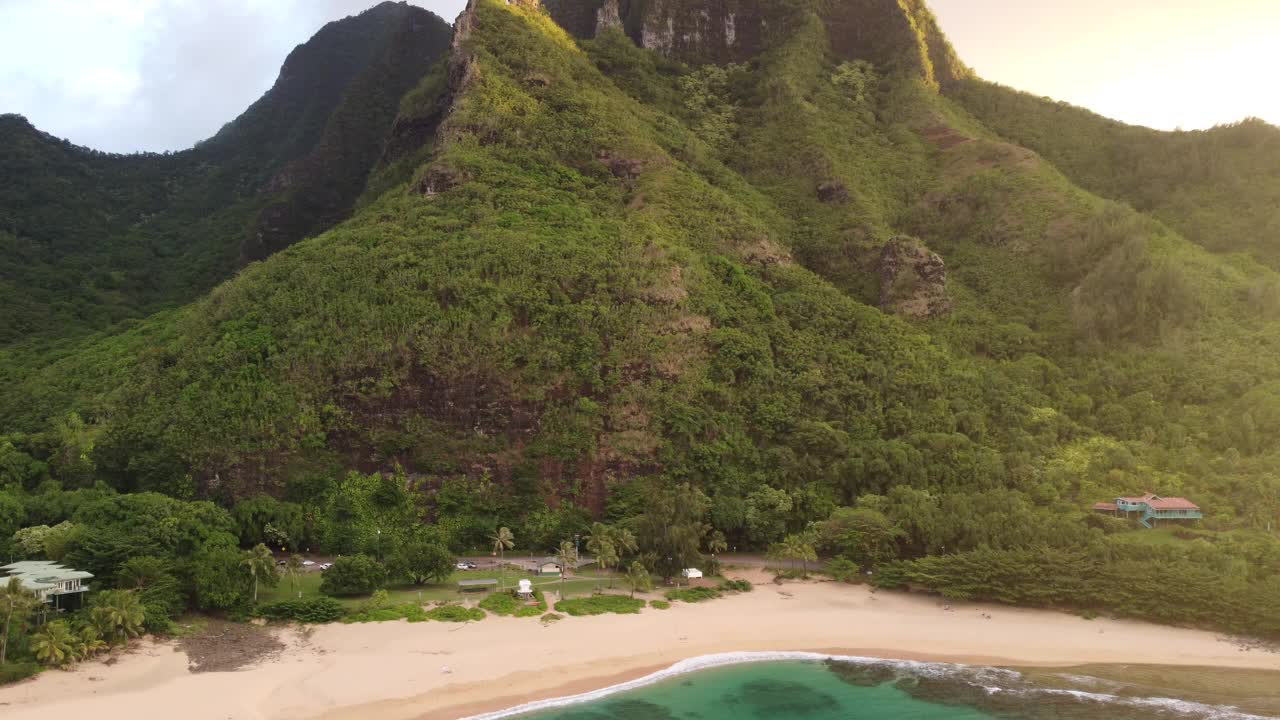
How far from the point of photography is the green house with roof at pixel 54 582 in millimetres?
38844

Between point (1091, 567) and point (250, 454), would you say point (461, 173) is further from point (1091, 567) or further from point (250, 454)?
point (1091, 567)

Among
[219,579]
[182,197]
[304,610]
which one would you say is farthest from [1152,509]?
[182,197]

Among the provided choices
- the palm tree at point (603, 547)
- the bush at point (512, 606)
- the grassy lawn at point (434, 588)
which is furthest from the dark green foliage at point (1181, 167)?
the bush at point (512, 606)

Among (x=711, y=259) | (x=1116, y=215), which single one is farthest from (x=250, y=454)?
(x=1116, y=215)

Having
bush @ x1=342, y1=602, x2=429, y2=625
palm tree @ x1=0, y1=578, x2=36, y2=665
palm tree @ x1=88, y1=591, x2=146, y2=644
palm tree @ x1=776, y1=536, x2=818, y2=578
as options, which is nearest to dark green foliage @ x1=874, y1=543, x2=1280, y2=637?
palm tree @ x1=776, y1=536, x2=818, y2=578

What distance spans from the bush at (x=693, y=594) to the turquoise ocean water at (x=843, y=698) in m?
7.06

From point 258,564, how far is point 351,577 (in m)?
4.88

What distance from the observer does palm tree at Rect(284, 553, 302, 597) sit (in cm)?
4656

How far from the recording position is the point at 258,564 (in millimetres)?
44344

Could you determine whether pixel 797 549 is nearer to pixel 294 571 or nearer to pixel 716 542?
pixel 716 542

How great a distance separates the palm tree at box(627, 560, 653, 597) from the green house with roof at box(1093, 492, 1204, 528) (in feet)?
102

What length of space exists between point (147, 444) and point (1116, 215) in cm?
8908

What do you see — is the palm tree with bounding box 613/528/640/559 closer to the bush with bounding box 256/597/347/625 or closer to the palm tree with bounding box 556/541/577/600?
the palm tree with bounding box 556/541/577/600

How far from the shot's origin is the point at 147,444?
59812 mm
